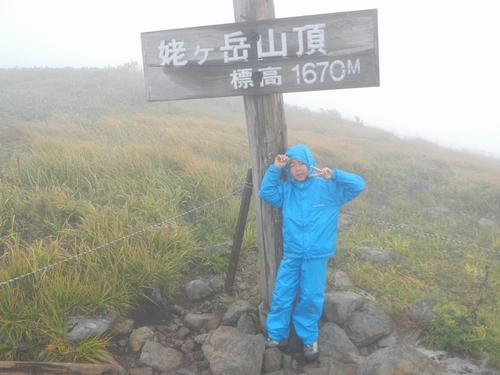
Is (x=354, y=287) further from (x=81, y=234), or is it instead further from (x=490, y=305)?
(x=81, y=234)

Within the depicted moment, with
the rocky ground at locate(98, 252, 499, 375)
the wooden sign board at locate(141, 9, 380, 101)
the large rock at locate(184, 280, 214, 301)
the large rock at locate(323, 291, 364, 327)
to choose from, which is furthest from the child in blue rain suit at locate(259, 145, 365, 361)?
the large rock at locate(184, 280, 214, 301)

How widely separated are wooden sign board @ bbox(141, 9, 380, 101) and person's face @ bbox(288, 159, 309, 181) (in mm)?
589

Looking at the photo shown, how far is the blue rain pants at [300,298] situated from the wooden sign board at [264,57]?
4.74 feet

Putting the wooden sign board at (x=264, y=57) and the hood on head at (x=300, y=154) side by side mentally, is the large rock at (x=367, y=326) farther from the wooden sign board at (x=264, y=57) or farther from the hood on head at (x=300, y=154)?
the wooden sign board at (x=264, y=57)

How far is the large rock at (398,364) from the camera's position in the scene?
2.95 metres

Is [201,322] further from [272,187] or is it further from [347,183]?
[347,183]

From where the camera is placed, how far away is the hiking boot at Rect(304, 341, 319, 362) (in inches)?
140

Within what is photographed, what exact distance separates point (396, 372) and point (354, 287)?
165cm

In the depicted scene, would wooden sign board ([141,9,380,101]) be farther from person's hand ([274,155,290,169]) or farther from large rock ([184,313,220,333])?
large rock ([184,313,220,333])

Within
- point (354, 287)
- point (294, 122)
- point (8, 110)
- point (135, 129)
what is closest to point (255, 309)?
point (354, 287)

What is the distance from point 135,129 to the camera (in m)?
9.09

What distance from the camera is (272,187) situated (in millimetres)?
3457

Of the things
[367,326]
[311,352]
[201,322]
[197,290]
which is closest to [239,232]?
[197,290]

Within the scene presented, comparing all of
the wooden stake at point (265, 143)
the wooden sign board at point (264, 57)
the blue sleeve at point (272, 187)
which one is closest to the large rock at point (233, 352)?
the wooden stake at point (265, 143)
